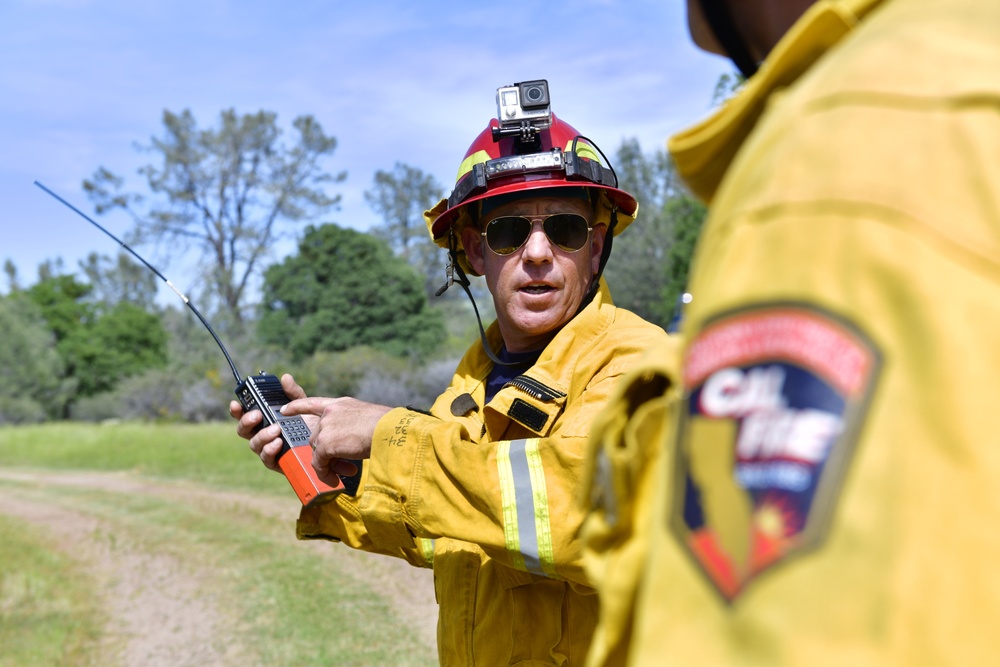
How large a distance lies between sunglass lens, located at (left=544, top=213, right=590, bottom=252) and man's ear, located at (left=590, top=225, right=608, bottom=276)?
0.19 m

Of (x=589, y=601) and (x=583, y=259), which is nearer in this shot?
(x=589, y=601)

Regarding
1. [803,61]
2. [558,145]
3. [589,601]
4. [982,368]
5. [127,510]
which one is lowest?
[127,510]

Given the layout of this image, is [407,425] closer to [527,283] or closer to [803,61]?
[527,283]

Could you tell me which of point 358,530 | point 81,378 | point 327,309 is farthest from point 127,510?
point 81,378

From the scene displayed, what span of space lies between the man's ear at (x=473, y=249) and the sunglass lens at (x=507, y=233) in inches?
13.1

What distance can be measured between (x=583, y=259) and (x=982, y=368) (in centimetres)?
→ 217

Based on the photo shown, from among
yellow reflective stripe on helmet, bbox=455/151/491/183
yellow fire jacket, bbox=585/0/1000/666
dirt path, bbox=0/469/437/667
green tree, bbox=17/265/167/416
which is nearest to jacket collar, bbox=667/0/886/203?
yellow fire jacket, bbox=585/0/1000/666

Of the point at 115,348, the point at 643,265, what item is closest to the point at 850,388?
the point at 643,265

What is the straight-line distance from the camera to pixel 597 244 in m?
3.13

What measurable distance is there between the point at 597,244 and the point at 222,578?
20.4 feet

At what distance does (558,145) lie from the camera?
284cm

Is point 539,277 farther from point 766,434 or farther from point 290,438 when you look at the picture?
point 766,434

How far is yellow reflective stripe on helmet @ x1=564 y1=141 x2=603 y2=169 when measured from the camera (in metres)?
2.84

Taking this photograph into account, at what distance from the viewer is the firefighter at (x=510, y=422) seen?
208cm
